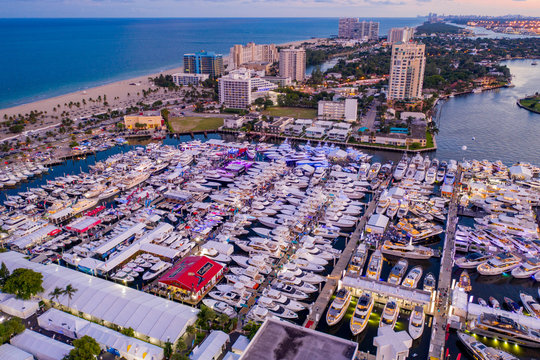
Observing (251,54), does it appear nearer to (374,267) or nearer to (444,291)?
(374,267)

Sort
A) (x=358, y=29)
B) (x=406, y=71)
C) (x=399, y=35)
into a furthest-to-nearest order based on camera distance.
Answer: (x=358, y=29), (x=399, y=35), (x=406, y=71)

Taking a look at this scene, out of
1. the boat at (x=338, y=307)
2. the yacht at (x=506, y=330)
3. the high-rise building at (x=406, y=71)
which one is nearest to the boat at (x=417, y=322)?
the yacht at (x=506, y=330)

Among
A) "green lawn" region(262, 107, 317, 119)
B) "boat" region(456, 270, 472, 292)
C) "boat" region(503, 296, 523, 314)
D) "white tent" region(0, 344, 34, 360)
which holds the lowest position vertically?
"boat" region(503, 296, 523, 314)

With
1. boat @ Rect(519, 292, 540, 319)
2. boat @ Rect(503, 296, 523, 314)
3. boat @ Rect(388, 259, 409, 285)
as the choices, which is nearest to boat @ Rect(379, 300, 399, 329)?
boat @ Rect(388, 259, 409, 285)

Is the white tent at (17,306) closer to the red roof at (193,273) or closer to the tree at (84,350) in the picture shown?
the tree at (84,350)

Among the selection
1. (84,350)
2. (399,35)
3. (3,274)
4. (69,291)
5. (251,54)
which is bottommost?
(69,291)

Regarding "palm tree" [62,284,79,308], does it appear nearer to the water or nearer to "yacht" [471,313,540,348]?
"yacht" [471,313,540,348]

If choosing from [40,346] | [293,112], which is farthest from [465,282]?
[293,112]
